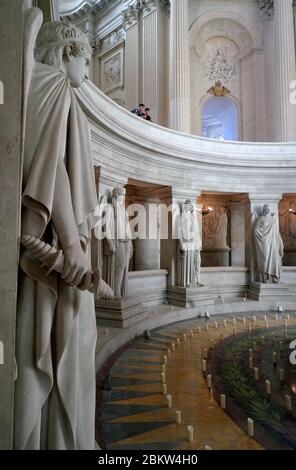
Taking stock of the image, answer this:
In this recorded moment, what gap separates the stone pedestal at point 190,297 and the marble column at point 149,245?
5.45 feet

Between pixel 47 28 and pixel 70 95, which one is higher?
pixel 47 28

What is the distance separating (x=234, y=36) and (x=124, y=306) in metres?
16.9

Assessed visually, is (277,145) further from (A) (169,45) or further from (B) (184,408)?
(B) (184,408)

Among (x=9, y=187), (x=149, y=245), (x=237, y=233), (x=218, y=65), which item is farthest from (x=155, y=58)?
(x=9, y=187)

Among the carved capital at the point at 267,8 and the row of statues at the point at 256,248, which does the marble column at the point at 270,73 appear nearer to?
the carved capital at the point at 267,8

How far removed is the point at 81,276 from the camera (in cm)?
140

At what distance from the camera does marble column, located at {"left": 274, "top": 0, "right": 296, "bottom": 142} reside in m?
13.7

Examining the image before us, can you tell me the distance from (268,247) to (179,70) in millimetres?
9007

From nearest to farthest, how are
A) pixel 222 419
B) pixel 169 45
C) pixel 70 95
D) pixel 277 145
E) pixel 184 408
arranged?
pixel 70 95 < pixel 222 419 < pixel 184 408 < pixel 277 145 < pixel 169 45

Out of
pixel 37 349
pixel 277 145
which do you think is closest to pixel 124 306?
pixel 37 349

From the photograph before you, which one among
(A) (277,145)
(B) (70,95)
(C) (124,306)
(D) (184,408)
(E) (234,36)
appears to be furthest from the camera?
(E) (234,36)

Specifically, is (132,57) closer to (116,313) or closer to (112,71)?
(112,71)

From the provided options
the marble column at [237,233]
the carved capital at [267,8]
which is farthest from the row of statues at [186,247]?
the carved capital at [267,8]

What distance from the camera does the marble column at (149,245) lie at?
1048 cm
